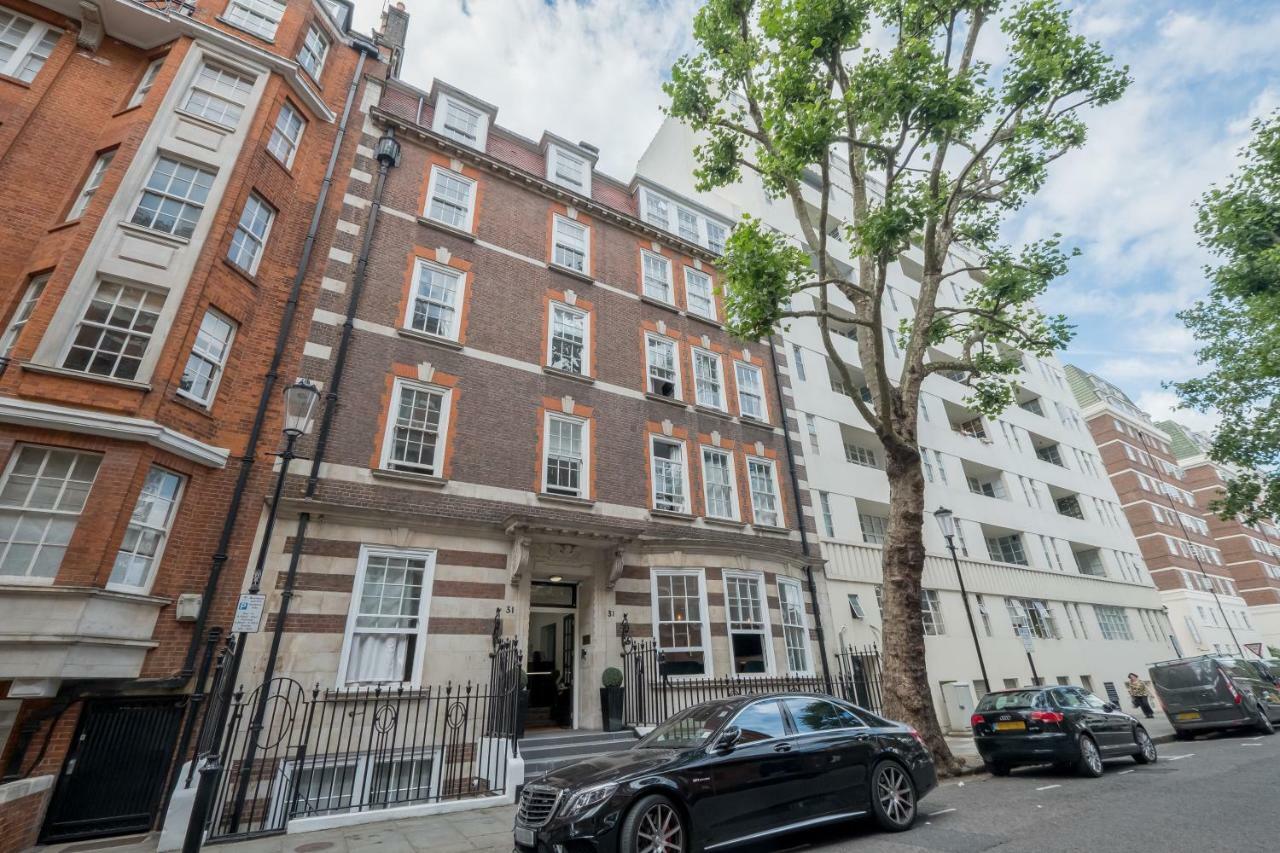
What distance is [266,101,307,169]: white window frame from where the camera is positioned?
12.5 m

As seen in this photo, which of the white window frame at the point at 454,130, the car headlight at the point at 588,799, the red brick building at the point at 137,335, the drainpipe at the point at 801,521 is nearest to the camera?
the car headlight at the point at 588,799

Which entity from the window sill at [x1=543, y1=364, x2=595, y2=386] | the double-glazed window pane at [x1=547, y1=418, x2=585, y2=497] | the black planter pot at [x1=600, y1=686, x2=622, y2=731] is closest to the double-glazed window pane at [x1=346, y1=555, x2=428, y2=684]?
the double-glazed window pane at [x1=547, y1=418, x2=585, y2=497]

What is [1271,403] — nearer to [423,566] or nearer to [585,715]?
[585,715]

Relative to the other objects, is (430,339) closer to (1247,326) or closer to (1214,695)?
(1214,695)

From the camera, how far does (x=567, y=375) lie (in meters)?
14.2

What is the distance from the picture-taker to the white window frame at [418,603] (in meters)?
9.62

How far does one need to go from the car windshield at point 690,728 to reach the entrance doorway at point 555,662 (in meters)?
6.12

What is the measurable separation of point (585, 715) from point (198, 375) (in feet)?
32.8

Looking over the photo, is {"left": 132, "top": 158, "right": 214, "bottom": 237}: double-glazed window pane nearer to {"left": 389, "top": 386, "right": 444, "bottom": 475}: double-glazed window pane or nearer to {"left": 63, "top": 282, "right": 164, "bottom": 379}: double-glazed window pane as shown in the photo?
{"left": 63, "top": 282, "right": 164, "bottom": 379}: double-glazed window pane

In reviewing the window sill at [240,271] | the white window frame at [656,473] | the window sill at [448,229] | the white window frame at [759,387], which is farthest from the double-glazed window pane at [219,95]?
the white window frame at [759,387]

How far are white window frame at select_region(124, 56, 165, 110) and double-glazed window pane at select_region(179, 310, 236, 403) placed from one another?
17.6 ft

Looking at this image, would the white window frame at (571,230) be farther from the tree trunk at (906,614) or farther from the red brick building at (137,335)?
the tree trunk at (906,614)

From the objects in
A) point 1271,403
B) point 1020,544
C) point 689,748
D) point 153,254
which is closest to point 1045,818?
point 689,748

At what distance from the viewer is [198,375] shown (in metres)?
10.1
